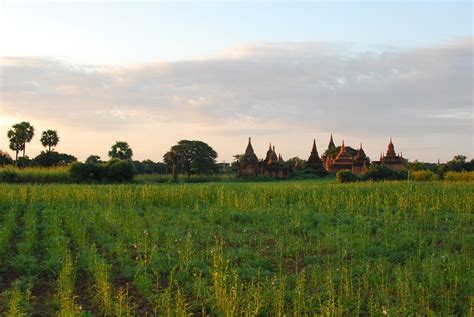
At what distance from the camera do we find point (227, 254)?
9070mm

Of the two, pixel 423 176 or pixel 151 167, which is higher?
pixel 151 167

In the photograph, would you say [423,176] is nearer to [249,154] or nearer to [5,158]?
[249,154]

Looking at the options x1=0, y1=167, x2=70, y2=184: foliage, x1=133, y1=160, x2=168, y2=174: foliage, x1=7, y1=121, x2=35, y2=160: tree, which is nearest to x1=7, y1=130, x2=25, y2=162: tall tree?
x1=7, y1=121, x2=35, y2=160: tree

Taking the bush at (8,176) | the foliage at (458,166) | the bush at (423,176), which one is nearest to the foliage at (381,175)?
the bush at (423,176)

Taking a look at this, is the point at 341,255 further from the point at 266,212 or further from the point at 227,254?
the point at 266,212

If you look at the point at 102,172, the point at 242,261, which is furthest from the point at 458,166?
the point at 242,261

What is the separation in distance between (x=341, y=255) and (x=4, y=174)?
2868 centimetres

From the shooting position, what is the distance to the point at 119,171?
3600cm

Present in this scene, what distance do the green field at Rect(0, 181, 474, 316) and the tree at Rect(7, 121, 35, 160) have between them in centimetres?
4336

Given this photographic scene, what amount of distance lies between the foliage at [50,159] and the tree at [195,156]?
1085 centimetres

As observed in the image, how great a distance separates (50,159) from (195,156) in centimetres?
1451

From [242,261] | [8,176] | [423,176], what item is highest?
[423,176]

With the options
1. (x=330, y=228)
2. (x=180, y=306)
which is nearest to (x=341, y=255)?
(x=330, y=228)

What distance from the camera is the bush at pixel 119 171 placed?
36.0 m
